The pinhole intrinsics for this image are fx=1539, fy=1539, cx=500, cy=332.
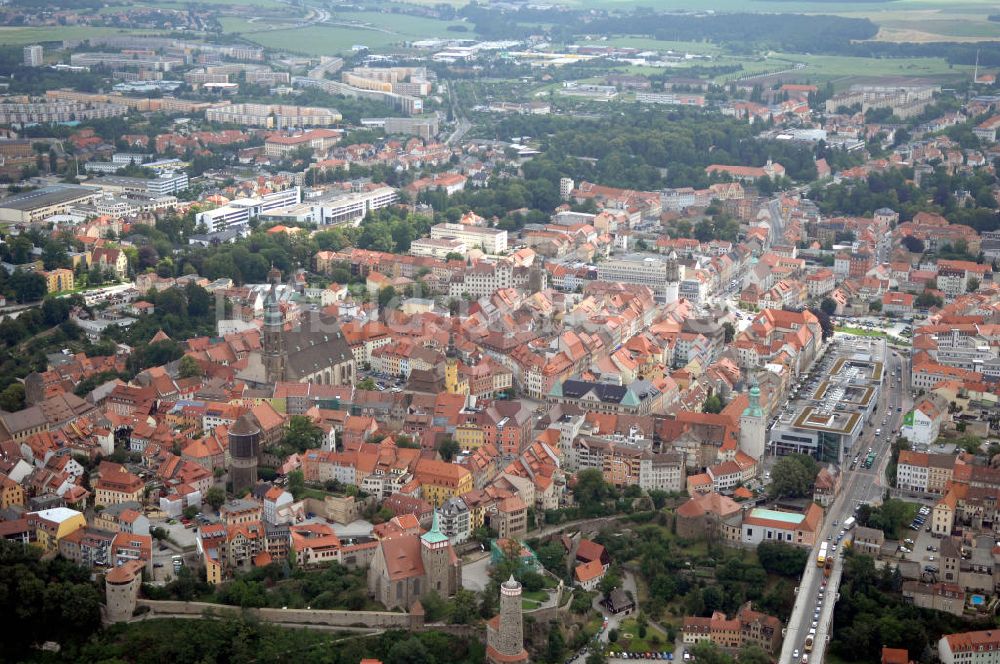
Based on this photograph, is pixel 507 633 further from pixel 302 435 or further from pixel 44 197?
pixel 44 197

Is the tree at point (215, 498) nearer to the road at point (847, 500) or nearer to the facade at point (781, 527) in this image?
the facade at point (781, 527)

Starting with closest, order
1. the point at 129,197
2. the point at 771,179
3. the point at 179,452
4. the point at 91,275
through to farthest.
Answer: the point at 179,452, the point at 91,275, the point at 129,197, the point at 771,179

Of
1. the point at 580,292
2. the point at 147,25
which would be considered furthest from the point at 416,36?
the point at 580,292

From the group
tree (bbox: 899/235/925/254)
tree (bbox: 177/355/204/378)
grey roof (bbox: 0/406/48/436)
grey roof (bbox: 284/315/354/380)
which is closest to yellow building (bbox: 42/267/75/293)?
tree (bbox: 177/355/204/378)

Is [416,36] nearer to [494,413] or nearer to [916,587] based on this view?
[494,413]

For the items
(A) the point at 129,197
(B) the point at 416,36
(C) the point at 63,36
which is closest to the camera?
(A) the point at 129,197

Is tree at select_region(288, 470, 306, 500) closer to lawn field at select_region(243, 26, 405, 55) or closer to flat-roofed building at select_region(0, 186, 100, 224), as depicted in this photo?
flat-roofed building at select_region(0, 186, 100, 224)

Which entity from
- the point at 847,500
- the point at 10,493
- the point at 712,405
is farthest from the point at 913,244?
the point at 10,493
